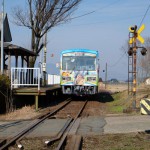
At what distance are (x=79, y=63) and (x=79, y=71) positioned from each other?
2.32 feet

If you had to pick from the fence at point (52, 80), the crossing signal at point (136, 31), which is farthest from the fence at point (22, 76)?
the fence at point (52, 80)

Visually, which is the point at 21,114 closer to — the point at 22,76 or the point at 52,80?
the point at 22,76

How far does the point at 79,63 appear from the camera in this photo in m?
27.4

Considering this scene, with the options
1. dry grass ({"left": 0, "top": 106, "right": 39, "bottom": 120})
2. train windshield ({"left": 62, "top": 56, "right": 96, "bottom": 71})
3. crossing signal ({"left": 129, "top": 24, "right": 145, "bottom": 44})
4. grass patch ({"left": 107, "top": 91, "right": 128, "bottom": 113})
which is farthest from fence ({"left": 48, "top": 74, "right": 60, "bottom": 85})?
crossing signal ({"left": 129, "top": 24, "right": 145, "bottom": 44})

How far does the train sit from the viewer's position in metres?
26.7

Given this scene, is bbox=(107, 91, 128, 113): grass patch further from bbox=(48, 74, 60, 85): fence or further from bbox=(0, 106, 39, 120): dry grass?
bbox=(48, 74, 60, 85): fence

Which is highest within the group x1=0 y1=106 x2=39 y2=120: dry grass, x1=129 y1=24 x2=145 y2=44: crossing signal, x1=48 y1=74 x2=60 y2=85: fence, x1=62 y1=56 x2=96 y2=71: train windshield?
x1=129 y1=24 x2=145 y2=44: crossing signal

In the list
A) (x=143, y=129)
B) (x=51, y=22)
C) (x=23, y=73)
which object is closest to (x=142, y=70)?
(x=51, y=22)

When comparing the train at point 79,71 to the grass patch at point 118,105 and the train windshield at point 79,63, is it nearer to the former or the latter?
the train windshield at point 79,63

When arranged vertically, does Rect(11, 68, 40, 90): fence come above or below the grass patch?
above

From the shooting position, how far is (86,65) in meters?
27.2

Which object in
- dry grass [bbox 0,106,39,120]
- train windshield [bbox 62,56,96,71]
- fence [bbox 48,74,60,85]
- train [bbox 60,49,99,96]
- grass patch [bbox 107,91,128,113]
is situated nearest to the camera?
dry grass [bbox 0,106,39,120]

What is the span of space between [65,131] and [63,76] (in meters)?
14.9

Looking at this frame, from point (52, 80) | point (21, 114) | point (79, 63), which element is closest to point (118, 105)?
point (79, 63)
